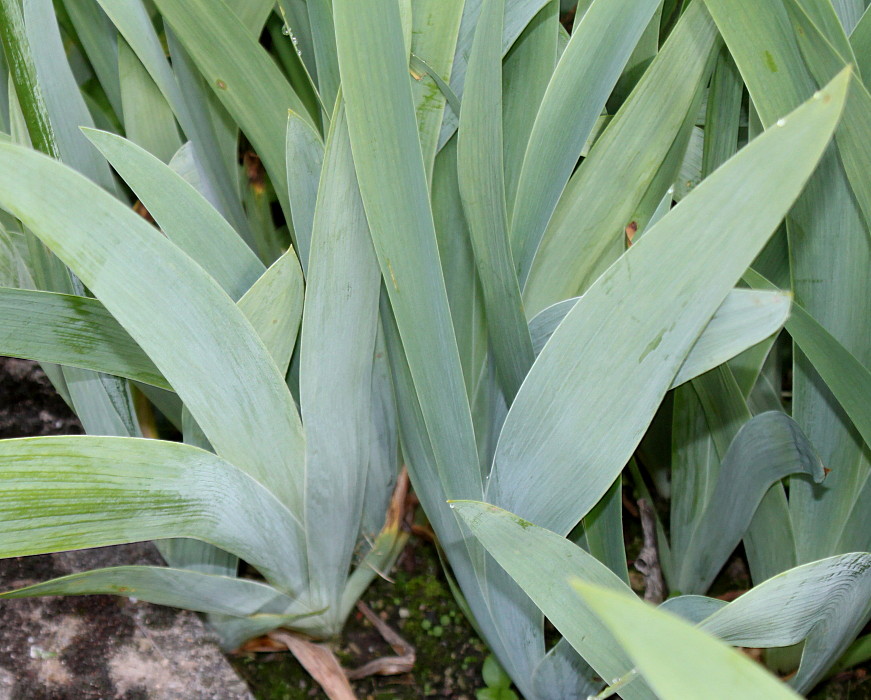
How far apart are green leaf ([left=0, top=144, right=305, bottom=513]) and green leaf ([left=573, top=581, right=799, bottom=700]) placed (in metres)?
0.30

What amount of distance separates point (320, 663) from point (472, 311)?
1.14 feet

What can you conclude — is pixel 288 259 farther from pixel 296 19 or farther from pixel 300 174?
pixel 296 19

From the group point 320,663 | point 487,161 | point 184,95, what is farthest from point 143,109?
point 320,663

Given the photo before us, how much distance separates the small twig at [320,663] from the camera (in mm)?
665

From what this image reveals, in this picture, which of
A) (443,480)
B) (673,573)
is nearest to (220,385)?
(443,480)

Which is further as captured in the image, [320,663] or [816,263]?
[320,663]

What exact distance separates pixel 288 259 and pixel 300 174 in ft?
0.27

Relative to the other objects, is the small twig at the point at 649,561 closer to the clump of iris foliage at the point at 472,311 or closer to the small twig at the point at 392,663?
the clump of iris foliage at the point at 472,311

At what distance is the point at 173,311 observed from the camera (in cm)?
44

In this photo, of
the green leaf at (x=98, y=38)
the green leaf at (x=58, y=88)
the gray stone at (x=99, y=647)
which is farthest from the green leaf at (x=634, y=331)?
the green leaf at (x=98, y=38)

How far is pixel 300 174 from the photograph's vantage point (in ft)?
1.82

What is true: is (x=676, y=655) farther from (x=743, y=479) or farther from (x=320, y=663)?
(x=320, y=663)

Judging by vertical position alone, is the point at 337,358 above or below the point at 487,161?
below

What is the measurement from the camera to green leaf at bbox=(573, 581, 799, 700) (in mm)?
224
